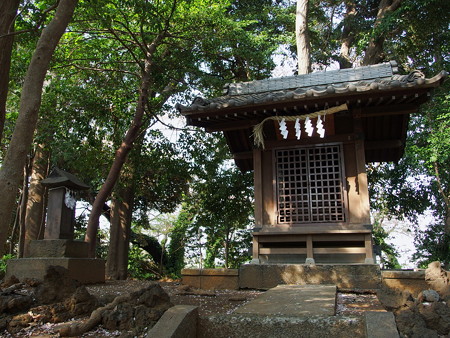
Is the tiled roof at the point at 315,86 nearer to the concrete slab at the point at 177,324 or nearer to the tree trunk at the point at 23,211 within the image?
the concrete slab at the point at 177,324

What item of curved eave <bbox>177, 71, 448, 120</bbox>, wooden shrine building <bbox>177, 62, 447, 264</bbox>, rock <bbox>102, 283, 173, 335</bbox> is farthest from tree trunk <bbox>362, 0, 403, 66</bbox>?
rock <bbox>102, 283, 173, 335</bbox>

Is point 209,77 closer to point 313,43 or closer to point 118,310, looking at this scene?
point 313,43

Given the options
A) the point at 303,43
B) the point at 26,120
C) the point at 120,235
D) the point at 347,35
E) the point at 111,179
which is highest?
the point at 347,35

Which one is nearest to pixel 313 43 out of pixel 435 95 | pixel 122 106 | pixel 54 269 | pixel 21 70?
pixel 435 95

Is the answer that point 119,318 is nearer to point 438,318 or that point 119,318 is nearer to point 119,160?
point 438,318

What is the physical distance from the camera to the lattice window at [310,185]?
26.2ft

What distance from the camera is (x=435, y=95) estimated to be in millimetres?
12734

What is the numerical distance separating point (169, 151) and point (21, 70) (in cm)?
558

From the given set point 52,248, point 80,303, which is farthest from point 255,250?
point 80,303

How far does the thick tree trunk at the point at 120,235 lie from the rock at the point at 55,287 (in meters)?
8.16

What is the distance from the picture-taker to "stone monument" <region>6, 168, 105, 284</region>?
22.9 ft

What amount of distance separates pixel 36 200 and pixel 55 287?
360 inches

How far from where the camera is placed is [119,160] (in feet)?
34.3

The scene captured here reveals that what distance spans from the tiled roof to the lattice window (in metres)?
1.47
